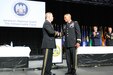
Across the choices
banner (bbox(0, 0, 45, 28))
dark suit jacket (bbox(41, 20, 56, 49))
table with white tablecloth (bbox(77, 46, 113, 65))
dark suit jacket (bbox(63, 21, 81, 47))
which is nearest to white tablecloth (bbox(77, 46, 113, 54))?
table with white tablecloth (bbox(77, 46, 113, 65))

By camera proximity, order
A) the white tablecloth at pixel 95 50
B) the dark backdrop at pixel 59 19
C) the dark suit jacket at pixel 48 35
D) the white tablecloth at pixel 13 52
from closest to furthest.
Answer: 1. the dark suit jacket at pixel 48 35
2. the white tablecloth at pixel 13 52
3. the white tablecloth at pixel 95 50
4. the dark backdrop at pixel 59 19

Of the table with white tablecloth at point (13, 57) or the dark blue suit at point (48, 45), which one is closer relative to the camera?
the dark blue suit at point (48, 45)

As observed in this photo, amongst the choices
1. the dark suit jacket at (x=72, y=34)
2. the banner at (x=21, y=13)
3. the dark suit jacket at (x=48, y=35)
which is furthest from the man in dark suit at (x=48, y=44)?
the banner at (x=21, y=13)

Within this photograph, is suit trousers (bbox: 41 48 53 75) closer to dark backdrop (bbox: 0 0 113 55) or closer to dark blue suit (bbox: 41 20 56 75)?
dark blue suit (bbox: 41 20 56 75)

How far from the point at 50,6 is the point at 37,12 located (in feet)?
5.96

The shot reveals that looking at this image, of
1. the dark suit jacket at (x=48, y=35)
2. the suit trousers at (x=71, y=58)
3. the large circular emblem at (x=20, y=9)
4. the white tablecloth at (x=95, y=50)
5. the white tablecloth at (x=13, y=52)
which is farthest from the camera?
the large circular emblem at (x=20, y=9)

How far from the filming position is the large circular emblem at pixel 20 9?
41.3ft

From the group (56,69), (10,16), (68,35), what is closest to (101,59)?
(56,69)

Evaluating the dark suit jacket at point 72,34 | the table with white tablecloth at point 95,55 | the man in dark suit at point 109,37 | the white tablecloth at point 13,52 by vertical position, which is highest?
the dark suit jacket at point 72,34

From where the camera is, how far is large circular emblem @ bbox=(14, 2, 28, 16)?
496 inches

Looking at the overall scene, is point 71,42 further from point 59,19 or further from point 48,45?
point 59,19

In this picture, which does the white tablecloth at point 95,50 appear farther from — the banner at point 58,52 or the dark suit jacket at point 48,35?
the dark suit jacket at point 48,35

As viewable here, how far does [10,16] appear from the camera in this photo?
490 inches

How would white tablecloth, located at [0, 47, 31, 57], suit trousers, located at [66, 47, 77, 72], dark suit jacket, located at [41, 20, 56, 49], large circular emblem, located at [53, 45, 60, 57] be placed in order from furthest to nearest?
large circular emblem, located at [53, 45, 60, 57]
white tablecloth, located at [0, 47, 31, 57]
suit trousers, located at [66, 47, 77, 72]
dark suit jacket, located at [41, 20, 56, 49]
